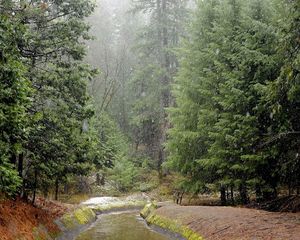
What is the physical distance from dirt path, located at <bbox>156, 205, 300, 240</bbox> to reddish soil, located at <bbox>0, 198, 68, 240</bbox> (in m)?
5.91

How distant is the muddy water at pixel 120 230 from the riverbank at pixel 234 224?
42.6 inches

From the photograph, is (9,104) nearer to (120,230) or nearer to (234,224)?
(234,224)

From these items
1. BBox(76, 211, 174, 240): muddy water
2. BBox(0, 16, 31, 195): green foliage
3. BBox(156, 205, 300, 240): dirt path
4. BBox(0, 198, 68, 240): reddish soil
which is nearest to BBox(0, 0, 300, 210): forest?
BBox(0, 16, 31, 195): green foliage

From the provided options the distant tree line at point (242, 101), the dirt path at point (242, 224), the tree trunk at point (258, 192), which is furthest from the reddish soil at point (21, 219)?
the tree trunk at point (258, 192)

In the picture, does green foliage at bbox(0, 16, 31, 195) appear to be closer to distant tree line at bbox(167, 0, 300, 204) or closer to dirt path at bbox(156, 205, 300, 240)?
dirt path at bbox(156, 205, 300, 240)

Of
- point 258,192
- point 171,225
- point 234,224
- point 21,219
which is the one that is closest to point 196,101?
point 258,192

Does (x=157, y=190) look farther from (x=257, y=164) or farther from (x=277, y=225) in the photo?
(x=277, y=225)

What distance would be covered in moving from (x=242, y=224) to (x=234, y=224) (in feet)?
1.22

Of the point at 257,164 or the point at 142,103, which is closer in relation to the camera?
the point at 257,164

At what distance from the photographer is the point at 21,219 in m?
14.6

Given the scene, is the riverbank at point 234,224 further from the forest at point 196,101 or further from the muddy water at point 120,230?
the forest at point 196,101

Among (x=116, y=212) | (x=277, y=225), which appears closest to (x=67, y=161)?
(x=277, y=225)

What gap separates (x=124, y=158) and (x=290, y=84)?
2960 centimetres

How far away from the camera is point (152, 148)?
51.0 m
